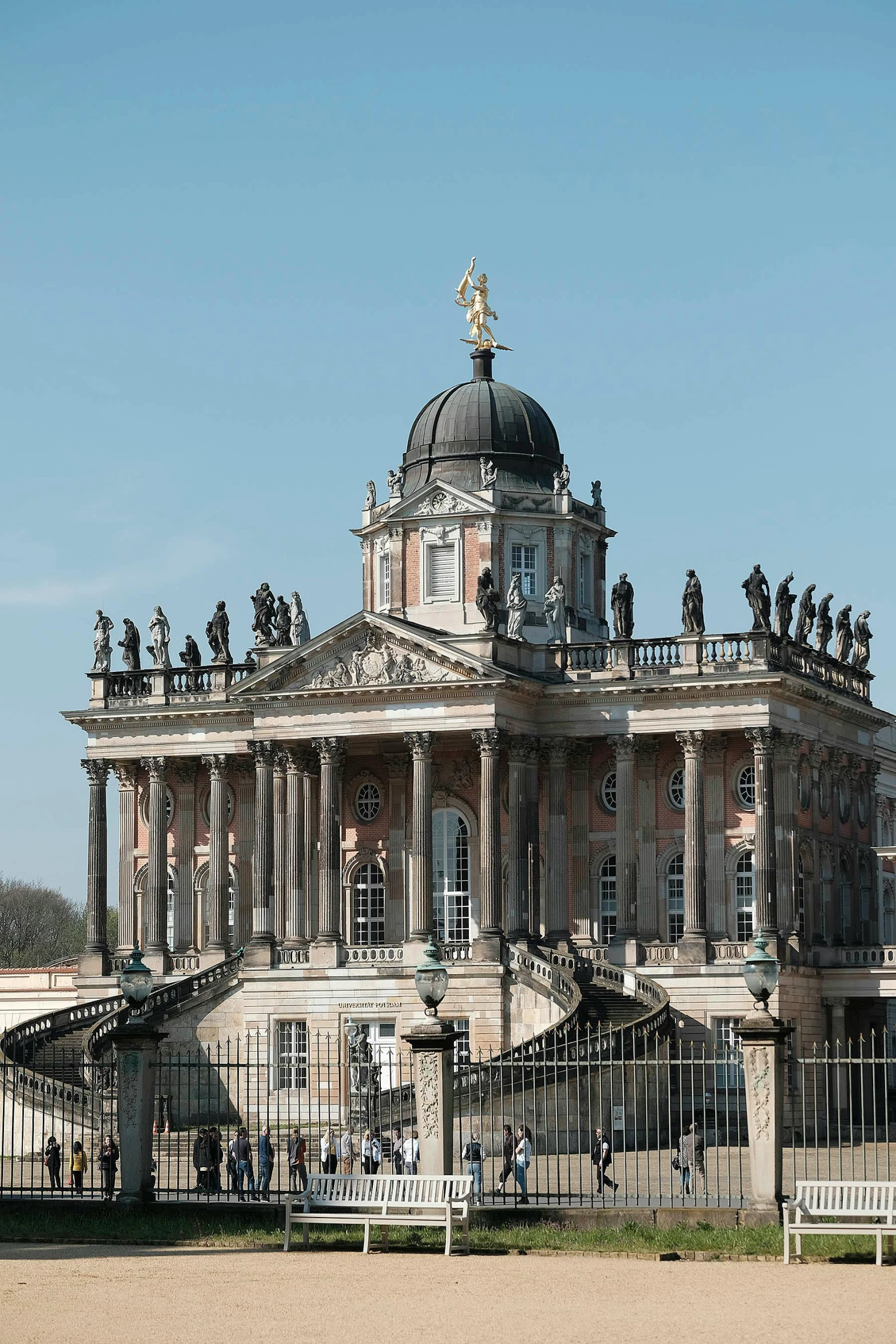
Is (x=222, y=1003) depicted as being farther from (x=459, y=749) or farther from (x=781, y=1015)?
(x=781, y=1015)

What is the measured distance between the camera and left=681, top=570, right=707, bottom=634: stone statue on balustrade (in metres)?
65.4

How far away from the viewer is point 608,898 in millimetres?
68375

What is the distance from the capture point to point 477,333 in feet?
251

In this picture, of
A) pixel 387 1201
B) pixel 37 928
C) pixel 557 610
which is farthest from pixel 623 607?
pixel 37 928

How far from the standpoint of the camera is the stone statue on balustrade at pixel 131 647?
7338cm

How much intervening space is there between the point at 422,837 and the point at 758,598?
431 inches

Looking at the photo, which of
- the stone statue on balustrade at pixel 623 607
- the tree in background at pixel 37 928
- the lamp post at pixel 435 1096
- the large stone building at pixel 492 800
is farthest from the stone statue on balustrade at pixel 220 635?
the tree in background at pixel 37 928

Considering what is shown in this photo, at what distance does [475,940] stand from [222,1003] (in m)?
7.51

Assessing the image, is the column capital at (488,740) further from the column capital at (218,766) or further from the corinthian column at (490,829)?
the column capital at (218,766)

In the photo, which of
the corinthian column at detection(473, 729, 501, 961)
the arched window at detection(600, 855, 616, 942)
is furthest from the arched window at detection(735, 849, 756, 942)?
the corinthian column at detection(473, 729, 501, 961)

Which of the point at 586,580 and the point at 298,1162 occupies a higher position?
the point at 586,580

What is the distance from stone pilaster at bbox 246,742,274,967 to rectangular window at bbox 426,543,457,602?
329 inches

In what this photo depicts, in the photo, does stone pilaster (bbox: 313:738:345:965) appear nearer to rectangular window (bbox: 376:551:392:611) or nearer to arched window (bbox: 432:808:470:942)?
arched window (bbox: 432:808:470:942)

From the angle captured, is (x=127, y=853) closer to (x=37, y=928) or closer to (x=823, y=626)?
(x=823, y=626)
